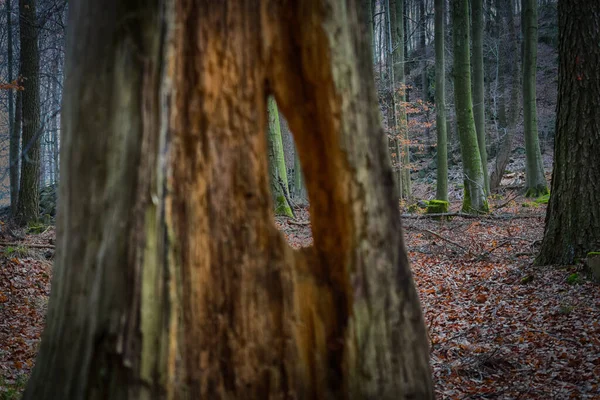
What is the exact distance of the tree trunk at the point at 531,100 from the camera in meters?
16.4

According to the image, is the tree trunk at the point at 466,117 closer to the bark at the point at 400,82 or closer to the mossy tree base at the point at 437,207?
the mossy tree base at the point at 437,207

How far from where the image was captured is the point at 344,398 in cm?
218

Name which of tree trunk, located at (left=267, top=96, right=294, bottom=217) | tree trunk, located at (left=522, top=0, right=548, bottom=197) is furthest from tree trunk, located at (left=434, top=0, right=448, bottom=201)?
tree trunk, located at (left=267, top=96, right=294, bottom=217)

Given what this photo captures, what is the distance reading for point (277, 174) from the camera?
13367mm

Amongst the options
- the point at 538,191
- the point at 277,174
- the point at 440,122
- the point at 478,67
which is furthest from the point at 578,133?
the point at 478,67

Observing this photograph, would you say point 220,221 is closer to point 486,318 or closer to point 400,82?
point 486,318

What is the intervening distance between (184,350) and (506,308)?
5.03 meters

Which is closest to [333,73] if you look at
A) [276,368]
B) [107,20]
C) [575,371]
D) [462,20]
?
[107,20]

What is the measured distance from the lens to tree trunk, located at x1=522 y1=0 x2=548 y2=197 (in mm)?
16391

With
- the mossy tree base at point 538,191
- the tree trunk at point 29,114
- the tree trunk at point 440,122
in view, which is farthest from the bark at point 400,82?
the tree trunk at point 29,114

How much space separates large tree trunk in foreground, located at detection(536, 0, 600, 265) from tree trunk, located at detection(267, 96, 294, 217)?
7.39 metres

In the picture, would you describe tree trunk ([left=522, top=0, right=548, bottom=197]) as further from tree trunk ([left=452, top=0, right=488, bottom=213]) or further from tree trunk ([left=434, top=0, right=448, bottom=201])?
tree trunk ([left=452, top=0, right=488, bottom=213])

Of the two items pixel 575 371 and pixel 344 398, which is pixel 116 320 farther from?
pixel 575 371

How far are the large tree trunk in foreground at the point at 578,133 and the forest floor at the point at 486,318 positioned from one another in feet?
1.69
